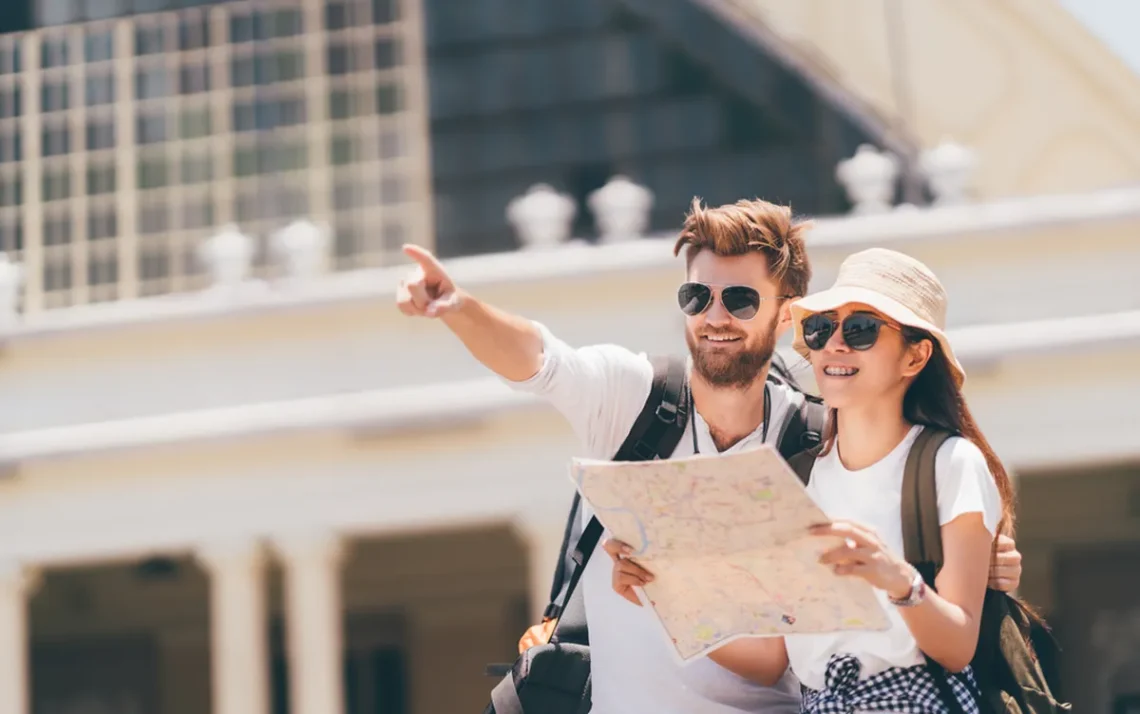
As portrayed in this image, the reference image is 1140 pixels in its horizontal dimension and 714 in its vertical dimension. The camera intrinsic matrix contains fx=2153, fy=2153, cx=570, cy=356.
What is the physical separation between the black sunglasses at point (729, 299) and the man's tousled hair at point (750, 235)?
0.09 m

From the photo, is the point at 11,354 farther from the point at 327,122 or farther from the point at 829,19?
the point at 829,19

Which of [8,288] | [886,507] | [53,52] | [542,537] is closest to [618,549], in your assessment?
[886,507]

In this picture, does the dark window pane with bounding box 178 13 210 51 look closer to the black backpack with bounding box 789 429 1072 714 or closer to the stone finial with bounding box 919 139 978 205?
the stone finial with bounding box 919 139 978 205

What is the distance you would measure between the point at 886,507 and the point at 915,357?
1.14ft

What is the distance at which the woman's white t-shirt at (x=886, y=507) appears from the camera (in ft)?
14.1

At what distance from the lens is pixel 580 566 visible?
5109 mm

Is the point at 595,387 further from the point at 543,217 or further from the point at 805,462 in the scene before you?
the point at 543,217

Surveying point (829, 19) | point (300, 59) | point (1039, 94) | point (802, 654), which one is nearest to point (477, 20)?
point (300, 59)

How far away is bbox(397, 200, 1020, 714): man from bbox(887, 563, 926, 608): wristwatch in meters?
0.92

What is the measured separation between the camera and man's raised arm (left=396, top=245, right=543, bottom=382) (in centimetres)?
469

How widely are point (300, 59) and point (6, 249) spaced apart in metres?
3.15

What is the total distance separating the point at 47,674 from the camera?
800 inches

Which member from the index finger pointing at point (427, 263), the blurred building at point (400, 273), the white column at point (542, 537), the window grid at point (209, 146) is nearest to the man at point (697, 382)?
the index finger pointing at point (427, 263)

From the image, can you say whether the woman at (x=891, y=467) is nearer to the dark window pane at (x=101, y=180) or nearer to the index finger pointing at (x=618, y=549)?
the index finger pointing at (x=618, y=549)
